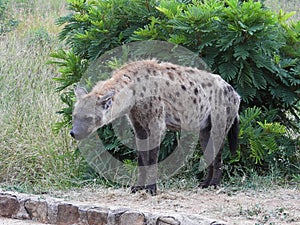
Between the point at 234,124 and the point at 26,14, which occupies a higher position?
the point at 26,14

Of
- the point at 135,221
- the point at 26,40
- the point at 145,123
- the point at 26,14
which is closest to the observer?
the point at 135,221

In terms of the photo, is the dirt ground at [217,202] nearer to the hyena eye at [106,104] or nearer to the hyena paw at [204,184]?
the hyena paw at [204,184]

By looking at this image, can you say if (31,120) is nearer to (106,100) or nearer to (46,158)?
(46,158)

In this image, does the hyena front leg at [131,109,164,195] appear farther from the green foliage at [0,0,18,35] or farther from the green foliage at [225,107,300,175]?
the green foliage at [0,0,18,35]

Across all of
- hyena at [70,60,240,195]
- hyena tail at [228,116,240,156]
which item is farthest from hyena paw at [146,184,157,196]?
hyena tail at [228,116,240,156]

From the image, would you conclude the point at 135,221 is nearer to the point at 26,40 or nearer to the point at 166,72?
the point at 166,72

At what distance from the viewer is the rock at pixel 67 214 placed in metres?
4.99

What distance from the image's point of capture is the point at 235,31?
6.38m

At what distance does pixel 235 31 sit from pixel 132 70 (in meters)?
1.23

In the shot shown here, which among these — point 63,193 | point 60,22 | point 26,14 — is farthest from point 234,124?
point 26,14

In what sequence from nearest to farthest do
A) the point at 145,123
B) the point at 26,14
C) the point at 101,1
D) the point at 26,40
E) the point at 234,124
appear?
the point at 145,123, the point at 234,124, the point at 101,1, the point at 26,40, the point at 26,14

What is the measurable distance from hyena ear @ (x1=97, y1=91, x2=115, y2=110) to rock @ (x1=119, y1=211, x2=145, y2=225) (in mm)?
1094

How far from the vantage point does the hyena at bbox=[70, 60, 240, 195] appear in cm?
543

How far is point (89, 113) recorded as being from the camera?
536cm
